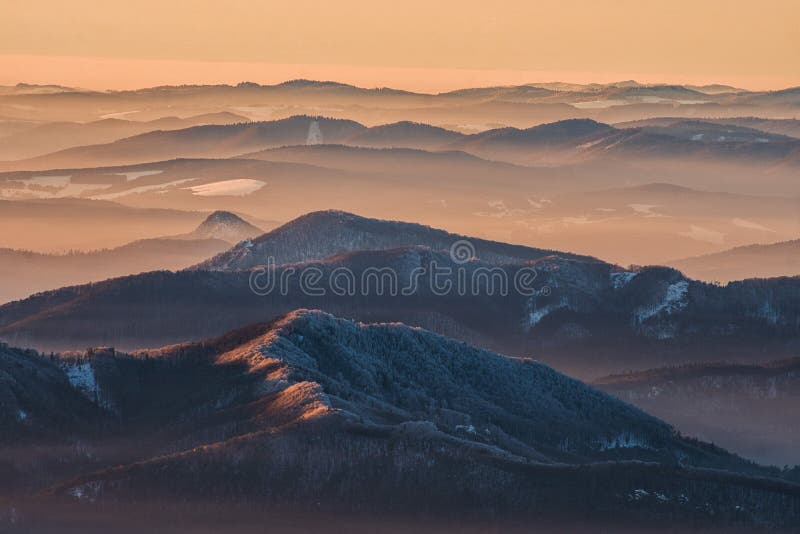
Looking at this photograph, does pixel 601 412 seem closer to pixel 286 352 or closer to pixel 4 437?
pixel 286 352

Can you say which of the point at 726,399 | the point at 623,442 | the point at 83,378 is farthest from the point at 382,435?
the point at 726,399

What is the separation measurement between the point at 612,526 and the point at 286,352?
30.4 meters

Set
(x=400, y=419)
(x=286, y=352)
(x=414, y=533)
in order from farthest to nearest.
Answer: (x=286, y=352), (x=400, y=419), (x=414, y=533)

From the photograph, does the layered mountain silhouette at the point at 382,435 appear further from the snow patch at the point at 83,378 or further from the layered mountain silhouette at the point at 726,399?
the layered mountain silhouette at the point at 726,399

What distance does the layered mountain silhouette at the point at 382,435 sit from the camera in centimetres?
11206

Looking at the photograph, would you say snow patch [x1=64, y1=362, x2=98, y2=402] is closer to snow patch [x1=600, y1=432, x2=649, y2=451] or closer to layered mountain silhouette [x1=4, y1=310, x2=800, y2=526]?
layered mountain silhouette [x1=4, y1=310, x2=800, y2=526]

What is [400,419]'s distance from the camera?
124688mm

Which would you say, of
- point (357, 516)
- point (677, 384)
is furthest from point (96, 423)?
point (677, 384)

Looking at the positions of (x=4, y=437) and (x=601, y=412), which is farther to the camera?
(x=601, y=412)

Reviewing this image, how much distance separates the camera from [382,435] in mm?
115812

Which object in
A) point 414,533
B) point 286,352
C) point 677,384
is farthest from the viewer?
point 677,384

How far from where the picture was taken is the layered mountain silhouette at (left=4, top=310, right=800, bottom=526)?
11206 cm

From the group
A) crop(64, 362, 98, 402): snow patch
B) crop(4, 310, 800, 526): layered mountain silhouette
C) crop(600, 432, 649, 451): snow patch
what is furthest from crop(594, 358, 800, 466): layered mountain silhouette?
crop(64, 362, 98, 402): snow patch

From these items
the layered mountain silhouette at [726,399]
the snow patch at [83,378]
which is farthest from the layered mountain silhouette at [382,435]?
the layered mountain silhouette at [726,399]
